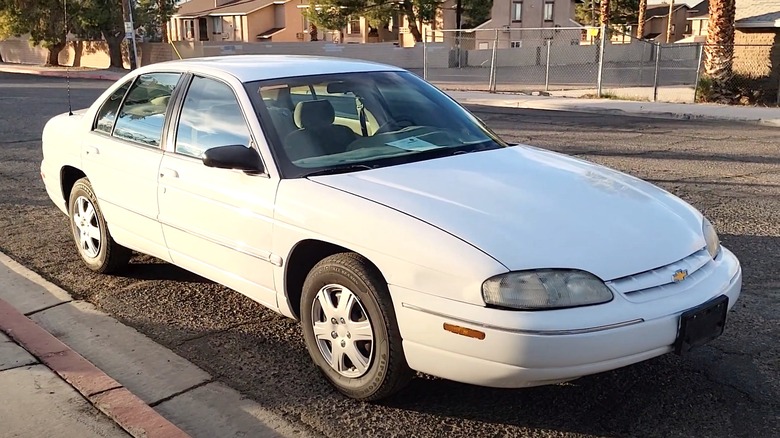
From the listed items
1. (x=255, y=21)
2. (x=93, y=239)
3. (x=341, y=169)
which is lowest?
(x=93, y=239)

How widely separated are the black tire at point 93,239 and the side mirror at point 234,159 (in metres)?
1.85

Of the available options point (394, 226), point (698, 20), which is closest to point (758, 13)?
point (394, 226)

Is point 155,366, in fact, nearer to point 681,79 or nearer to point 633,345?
point 633,345

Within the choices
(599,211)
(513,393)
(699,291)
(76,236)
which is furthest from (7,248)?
(699,291)

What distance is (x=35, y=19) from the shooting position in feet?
120

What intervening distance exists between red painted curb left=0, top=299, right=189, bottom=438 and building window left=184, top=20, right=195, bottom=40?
196ft

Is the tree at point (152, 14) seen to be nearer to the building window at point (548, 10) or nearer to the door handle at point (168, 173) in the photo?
the building window at point (548, 10)

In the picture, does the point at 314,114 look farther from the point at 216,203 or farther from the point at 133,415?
the point at 133,415

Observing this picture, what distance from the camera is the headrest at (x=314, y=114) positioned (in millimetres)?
4332

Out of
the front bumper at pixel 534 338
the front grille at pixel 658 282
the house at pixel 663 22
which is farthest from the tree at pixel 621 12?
the front bumper at pixel 534 338

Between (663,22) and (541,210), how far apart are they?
76.9m

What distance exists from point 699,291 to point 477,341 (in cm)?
108

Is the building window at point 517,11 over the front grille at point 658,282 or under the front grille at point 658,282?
over

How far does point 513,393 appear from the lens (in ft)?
12.5
